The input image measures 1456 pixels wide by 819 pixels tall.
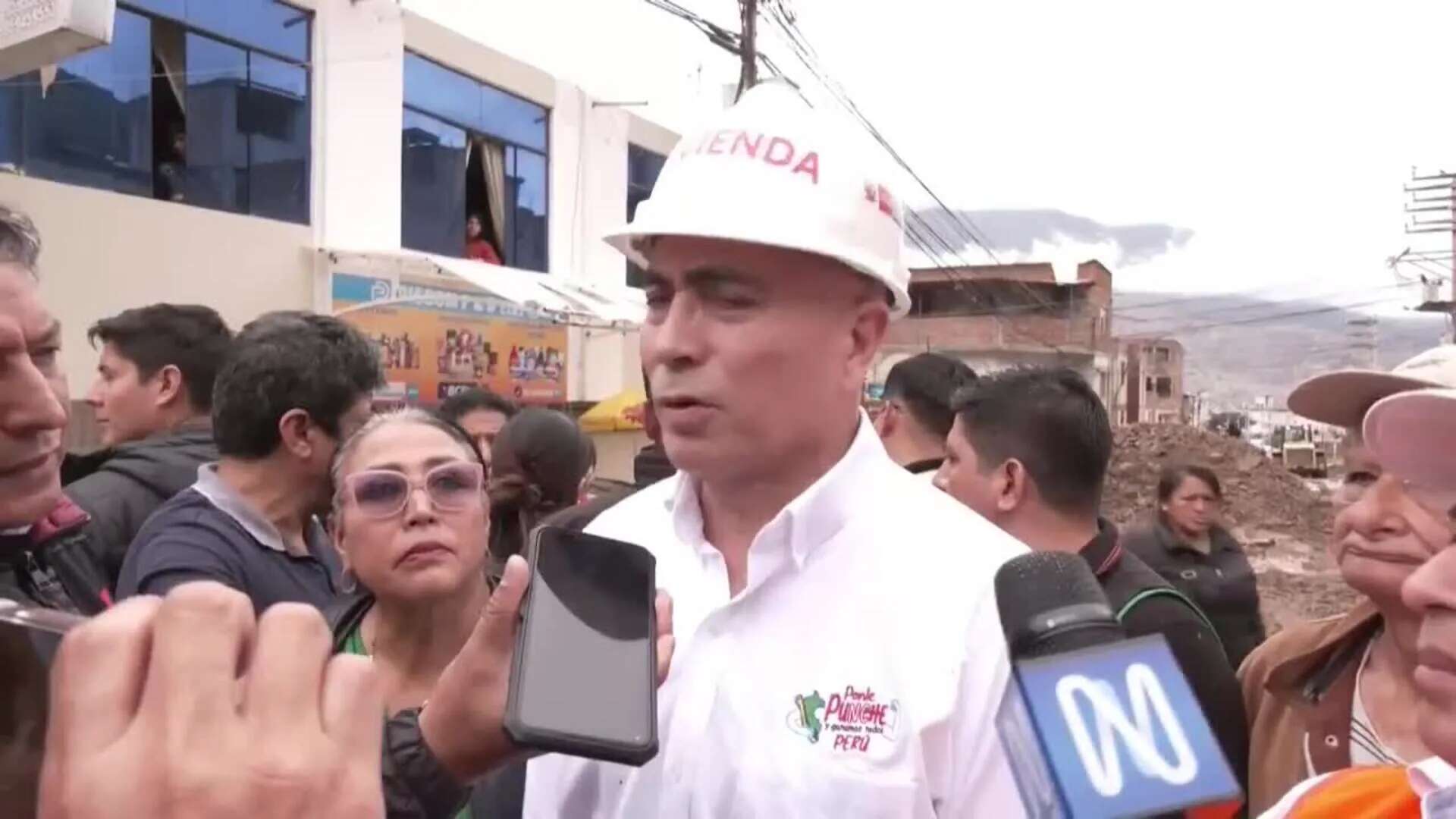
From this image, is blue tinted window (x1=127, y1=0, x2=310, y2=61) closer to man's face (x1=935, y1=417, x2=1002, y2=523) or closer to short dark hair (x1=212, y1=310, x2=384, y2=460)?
short dark hair (x1=212, y1=310, x2=384, y2=460)

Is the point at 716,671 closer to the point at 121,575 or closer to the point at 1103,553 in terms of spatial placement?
the point at 1103,553

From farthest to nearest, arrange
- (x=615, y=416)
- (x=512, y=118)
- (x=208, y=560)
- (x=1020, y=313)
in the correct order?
(x=1020, y=313)
(x=512, y=118)
(x=615, y=416)
(x=208, y=560)

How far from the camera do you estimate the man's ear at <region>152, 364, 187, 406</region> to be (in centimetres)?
357

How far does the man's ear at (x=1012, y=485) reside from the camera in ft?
10.2

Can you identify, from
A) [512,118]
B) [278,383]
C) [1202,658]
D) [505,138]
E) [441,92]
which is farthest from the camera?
[512,118]

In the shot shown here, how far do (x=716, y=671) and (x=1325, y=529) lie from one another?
22.4 metres

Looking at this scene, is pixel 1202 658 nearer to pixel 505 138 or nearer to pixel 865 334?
pixel 865 334

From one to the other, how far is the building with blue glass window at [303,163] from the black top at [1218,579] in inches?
249

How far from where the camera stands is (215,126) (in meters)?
11.7

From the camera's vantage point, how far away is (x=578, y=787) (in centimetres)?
170

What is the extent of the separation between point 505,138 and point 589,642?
15729mm

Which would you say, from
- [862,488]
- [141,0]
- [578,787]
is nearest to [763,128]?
[862,488]

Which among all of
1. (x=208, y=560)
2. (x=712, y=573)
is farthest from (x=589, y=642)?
(x=208, y=560)

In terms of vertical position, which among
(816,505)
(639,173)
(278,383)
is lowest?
(816,505)
